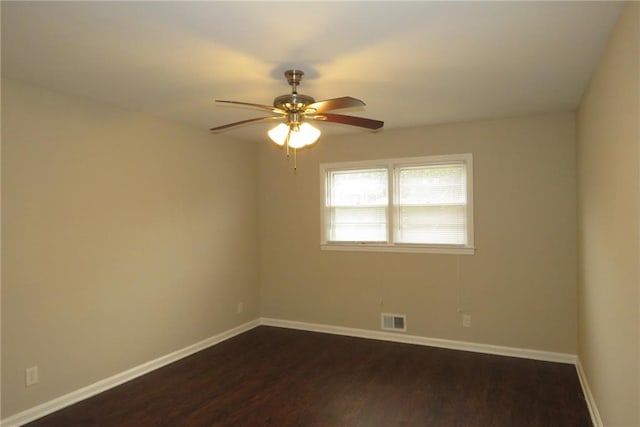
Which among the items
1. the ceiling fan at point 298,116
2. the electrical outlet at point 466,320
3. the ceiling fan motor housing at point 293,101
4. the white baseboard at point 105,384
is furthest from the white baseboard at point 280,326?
the ceiling fan motor housing at point 293,101

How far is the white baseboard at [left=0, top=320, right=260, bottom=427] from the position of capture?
116 inches

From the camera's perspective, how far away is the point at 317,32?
2262 millimetres

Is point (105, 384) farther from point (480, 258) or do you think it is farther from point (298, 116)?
point (480, 258)

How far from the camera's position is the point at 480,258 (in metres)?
4.38

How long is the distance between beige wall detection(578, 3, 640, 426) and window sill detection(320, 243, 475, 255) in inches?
51.9

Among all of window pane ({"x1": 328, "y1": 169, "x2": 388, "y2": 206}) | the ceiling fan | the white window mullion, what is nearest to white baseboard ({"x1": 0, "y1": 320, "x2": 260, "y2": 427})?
window pane ({"x1": 328, "y1": 169, "x2": 388, "y2": 206})

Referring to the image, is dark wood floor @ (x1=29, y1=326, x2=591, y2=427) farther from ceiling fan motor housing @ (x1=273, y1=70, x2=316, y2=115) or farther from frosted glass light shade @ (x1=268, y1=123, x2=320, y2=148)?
ceiling fan motor housing @ (x1=273, y1=70, x2=316, y2=115)

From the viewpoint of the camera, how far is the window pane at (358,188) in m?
4.93

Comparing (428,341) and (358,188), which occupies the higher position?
(358,188)

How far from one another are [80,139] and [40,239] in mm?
871

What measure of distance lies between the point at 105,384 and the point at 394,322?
3019 mm

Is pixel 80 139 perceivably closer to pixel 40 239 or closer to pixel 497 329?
pixel 40 239

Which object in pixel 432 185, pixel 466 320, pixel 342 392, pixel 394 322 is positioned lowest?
pixel 342 392

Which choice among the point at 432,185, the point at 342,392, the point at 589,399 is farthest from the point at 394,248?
the point at 589,399
